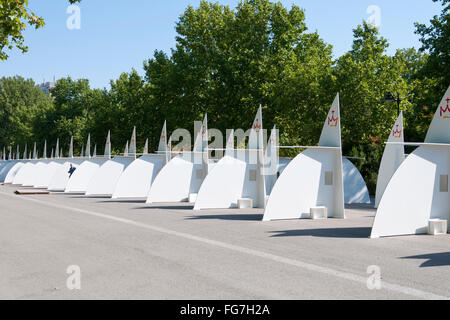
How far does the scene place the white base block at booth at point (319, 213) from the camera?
1611 centimetres

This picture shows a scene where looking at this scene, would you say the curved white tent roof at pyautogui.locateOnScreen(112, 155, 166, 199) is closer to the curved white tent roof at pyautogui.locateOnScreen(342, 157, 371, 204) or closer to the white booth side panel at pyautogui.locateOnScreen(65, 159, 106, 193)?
the white booth side panel at pyautogui.locateOnScreen(65, 159, 106, 193)

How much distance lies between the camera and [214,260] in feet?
29.5

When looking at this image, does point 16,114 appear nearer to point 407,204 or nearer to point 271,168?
point 271,168

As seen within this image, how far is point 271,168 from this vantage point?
23.0 metres

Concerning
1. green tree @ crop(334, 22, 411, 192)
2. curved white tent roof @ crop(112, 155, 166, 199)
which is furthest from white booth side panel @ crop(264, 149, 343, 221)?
green tree @ crop(334, 22, 411, 192)

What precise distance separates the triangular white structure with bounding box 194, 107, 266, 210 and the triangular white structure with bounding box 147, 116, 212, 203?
3.25m

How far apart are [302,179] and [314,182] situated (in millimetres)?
528

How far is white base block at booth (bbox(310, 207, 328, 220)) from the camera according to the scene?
16.1 metres

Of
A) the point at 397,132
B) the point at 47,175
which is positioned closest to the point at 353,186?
the point at 397,132

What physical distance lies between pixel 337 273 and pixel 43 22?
462 inches

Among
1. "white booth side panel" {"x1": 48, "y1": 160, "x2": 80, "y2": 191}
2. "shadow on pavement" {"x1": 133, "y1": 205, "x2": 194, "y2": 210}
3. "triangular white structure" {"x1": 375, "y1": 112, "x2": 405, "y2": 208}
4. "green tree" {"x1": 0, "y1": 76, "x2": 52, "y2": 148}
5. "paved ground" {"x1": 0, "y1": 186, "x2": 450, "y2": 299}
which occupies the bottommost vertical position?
"paved ground" {"x1": 0, "y1": 186, "x2": 450, "y2": 299}

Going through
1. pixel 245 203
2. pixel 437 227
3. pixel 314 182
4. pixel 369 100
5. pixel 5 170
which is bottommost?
pixel 437 227

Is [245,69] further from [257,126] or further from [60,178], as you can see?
[257,126]
